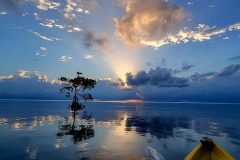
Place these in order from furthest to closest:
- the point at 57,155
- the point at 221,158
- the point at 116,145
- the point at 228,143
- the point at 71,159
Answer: the point at 228,143, the point at 116,145, the point at 57,155, the point at 71,159, the point at 221,158

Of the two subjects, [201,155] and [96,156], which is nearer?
[201,155]

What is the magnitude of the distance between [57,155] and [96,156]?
13.4ft

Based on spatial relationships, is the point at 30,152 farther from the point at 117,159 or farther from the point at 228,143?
the point at 228,143

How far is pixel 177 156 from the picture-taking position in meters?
28.0

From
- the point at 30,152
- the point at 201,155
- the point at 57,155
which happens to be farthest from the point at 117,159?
the point at 201,155

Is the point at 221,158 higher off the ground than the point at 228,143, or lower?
higher

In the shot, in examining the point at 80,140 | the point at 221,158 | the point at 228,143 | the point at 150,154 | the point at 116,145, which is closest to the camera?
the point at 221,158

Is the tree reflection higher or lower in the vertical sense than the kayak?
lower

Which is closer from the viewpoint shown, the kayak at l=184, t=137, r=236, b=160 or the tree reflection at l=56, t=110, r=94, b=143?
the kayak at l=184, t=137, r=236, b=160

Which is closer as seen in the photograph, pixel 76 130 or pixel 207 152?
pixel 207 152

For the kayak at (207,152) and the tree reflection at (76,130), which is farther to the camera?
the tree reflection at (76,130)

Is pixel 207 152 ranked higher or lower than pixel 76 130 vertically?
higher

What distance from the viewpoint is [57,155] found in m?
26.6

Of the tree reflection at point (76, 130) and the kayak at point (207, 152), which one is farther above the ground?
the kayak at point (207, 152)
